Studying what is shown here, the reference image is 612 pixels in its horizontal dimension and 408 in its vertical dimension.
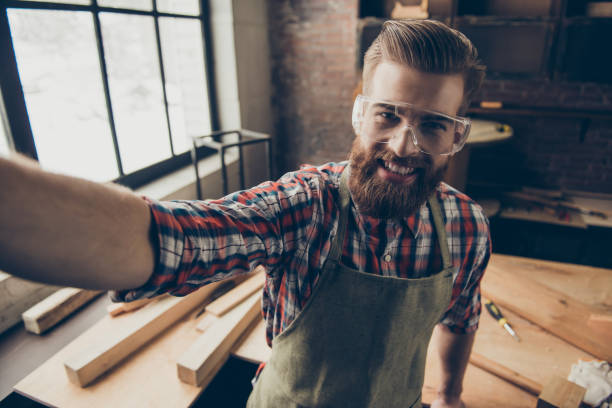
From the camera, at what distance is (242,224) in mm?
749

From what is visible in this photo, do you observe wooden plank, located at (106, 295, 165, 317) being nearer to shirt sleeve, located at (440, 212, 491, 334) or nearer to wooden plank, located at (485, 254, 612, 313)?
shirt sleeve, located at (440, 212, 491, 334)

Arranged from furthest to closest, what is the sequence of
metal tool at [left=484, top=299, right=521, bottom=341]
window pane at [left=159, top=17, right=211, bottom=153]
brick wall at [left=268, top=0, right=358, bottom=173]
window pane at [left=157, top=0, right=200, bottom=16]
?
brick wall at [left=268, top=0, right=358, bottom=173] < window pane at [left=159, top=17, right=211, bottom=153] < window pane at [left=157, top=0, right=200, bottom=16] < metal tool at [left=484, top=299, right=521, bottom=341]

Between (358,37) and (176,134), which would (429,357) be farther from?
(358,37)

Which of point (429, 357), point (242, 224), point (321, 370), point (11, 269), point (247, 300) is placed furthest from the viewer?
point (247, 300)

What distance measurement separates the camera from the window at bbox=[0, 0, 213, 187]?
196cm

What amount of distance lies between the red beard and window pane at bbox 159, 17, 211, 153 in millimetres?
2375

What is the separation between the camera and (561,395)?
1.02 metres

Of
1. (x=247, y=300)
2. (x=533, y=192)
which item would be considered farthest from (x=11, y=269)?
(x=533, y=192)

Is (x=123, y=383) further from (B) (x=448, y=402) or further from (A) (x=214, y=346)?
(B) (x=448, y=402)

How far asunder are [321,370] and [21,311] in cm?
146

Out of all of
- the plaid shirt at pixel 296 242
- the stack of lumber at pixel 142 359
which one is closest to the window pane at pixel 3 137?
the stack of lumber at pixel 142 359

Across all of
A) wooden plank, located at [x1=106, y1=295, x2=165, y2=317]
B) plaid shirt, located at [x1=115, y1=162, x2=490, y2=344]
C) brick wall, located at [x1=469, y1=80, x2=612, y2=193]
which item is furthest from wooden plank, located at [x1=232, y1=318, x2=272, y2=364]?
brick wall, located at [x1=469, y1=80, x2=612, y2=193]

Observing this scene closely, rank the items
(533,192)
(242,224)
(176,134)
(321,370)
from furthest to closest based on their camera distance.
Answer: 1. (533,192)
2. (176,134)
3. (321,370)
4. (242,224)

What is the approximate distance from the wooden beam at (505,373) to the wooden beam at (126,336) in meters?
1.08
